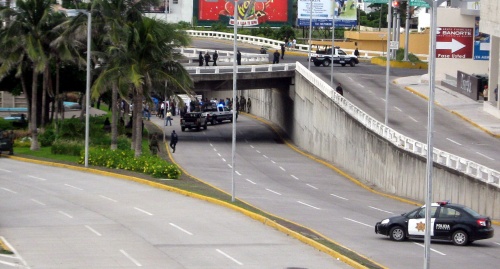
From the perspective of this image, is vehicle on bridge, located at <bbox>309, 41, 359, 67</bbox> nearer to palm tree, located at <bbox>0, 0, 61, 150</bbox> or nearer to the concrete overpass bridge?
the concrete overpass bridge

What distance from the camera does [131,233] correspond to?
30.0 metres

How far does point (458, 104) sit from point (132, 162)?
24244 millimetres

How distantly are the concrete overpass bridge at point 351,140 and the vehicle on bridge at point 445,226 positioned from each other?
699cm

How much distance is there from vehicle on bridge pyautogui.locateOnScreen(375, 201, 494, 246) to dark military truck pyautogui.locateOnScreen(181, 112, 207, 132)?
44.5 meters

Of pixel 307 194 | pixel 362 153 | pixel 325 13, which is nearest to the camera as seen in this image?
pixel 307 194

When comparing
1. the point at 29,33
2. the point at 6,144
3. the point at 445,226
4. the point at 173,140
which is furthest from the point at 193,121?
the point at 445,226

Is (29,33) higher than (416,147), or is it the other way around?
(29,33)

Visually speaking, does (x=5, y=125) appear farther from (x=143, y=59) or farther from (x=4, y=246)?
(x=4, y=246)

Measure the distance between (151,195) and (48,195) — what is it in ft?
13.2

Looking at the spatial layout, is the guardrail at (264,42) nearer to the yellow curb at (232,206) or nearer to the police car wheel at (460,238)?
the yellow curb at (232,206)

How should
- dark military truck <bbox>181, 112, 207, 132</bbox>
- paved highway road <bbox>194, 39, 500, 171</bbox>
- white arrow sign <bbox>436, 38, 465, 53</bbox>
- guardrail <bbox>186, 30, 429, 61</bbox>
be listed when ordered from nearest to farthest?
paved highway road <bbox>194, 39, 500, 171</bbox> → white arrow sign <bbox>436, 38, 465, 53</bbox> → dark military truck <bbox>181, 112, 207, 132</bbox> → guardrail <bbox>186, 30, 429, 61</bbox>

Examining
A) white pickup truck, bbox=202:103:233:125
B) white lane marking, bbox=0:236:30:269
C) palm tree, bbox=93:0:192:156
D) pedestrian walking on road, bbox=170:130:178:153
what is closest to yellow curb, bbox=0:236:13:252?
white lane marking, bbox=0:236:30:269

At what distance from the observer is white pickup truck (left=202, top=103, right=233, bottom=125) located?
7950 centimetres

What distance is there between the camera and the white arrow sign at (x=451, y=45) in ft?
220
